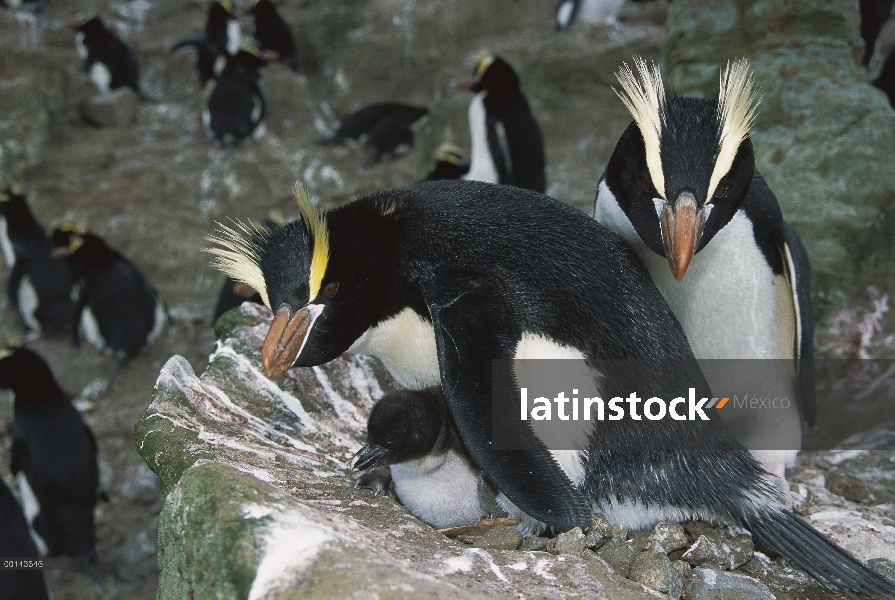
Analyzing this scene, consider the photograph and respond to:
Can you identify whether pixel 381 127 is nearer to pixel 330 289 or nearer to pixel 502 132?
pixel 502 132

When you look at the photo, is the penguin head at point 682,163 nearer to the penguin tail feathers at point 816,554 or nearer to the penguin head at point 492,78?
the penguin tail feathers at point 816,554

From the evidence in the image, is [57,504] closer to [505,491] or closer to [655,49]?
[505,491]

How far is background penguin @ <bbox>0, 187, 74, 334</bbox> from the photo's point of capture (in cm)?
583

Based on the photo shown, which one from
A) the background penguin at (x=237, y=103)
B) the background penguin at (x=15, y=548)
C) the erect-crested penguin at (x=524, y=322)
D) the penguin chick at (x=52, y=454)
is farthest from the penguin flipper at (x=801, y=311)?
the background penguin at (x=237, y=103)

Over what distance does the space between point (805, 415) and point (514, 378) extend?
1.09m

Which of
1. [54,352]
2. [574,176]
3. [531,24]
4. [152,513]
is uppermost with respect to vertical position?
[531,24]

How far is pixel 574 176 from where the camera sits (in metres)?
6.09

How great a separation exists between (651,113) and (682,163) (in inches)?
5.8

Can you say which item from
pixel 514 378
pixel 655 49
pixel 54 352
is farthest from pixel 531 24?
pixel 514 378

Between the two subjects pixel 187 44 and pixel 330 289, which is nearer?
pixel 330 289

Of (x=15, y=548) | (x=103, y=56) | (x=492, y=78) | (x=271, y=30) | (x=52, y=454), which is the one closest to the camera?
(x=15, y=548)

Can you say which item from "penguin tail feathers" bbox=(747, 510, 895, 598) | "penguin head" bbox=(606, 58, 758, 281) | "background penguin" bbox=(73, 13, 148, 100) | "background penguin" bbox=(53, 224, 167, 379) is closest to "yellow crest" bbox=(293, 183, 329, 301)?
"penguin head" bbox=(606, 58, 758, 281)

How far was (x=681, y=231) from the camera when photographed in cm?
161

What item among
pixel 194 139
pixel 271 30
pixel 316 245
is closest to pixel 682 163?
pixel 316 245
